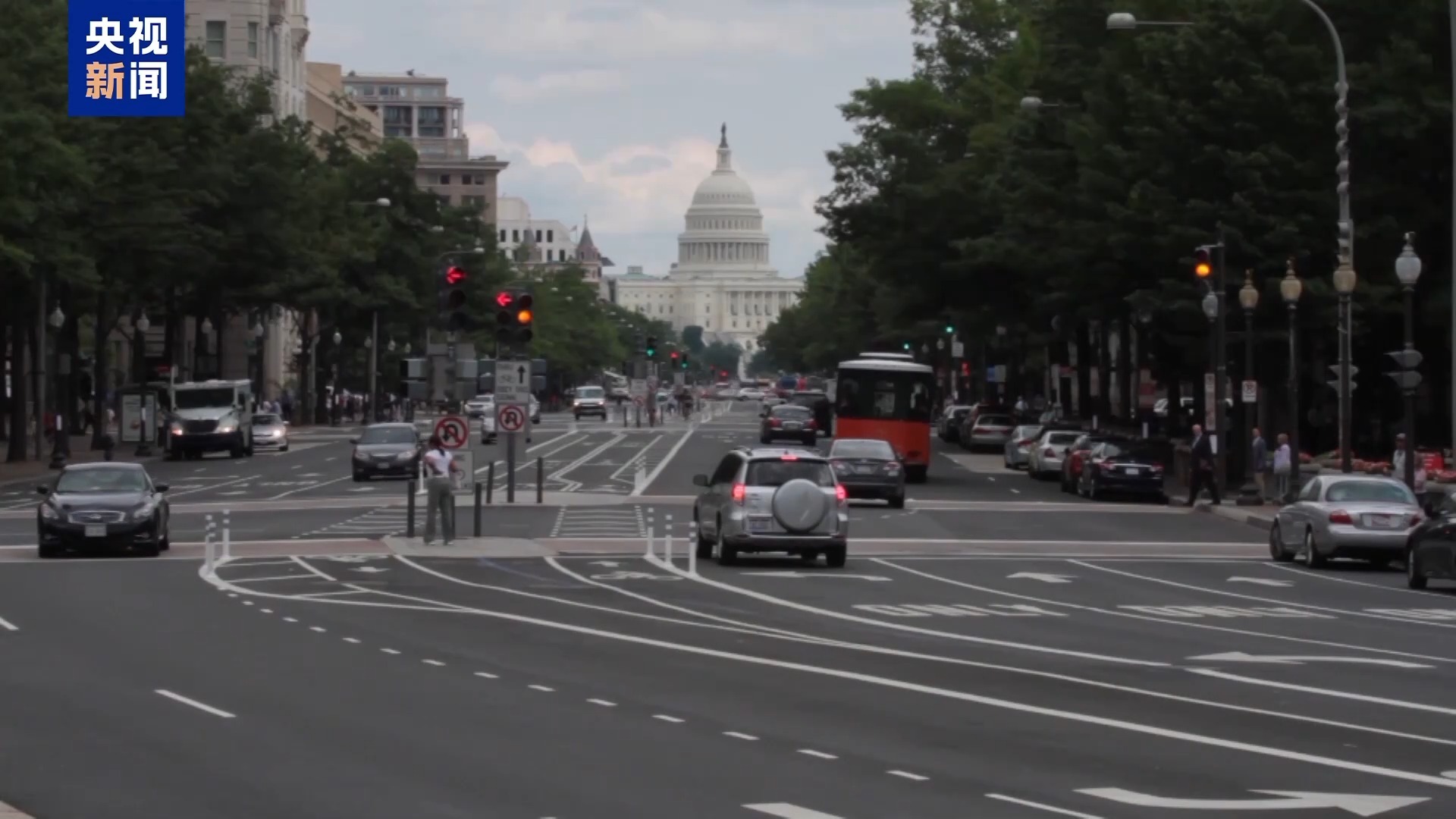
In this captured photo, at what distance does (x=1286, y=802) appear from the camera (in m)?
12.5

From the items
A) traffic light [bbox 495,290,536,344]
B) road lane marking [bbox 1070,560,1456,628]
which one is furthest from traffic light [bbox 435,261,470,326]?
road lane marking [bbox 1070,560,1456,628]

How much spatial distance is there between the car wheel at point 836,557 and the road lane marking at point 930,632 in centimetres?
262

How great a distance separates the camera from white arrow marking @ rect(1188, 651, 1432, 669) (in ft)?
67.1

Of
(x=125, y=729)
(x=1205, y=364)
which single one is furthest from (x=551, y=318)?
(x=125, y=729)

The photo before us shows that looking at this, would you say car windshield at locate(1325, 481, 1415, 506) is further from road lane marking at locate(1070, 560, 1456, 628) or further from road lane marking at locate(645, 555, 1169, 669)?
road lane marking at locate(645, 555, 1169, 669)

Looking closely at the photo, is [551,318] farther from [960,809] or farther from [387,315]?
[960,809]

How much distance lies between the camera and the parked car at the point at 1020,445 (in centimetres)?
7169

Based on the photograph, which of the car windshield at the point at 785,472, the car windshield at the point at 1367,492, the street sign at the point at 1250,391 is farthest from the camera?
the street sign at the point at 1250,391

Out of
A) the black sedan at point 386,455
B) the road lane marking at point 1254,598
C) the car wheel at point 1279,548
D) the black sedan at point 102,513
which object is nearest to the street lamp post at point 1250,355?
the car wheel at point 1279,548

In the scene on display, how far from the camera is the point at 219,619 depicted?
79.2ft

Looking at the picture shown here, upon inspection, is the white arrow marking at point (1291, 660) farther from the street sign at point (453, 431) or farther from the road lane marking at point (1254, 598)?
the street sign at point (453, 431)

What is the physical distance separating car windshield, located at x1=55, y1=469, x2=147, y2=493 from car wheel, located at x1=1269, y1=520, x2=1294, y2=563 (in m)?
17.1

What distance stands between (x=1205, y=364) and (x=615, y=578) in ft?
114

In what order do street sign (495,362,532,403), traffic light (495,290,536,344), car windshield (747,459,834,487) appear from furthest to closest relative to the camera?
street sign (495,362,532,403)
traffic light (495,290,536,344)
car windshield (747,459,834,487)
